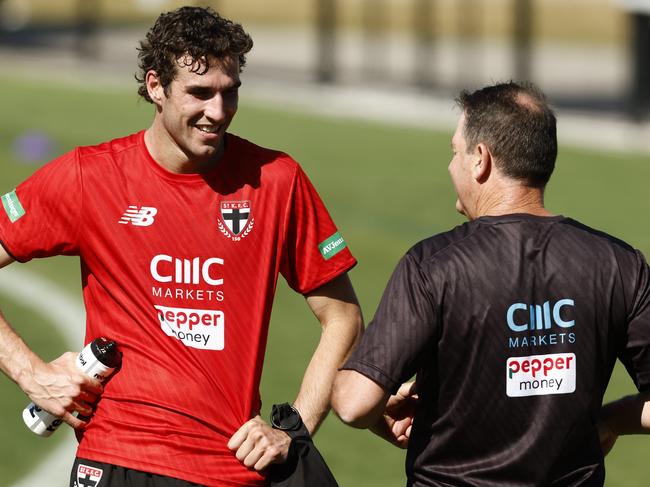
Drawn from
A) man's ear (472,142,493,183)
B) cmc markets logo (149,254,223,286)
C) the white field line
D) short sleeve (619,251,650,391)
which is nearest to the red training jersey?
cmc markets logo (149,254,223,286)

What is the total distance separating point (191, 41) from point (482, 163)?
1.21 meters

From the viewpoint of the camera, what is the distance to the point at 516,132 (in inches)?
183

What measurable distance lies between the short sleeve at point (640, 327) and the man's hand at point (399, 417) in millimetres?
748

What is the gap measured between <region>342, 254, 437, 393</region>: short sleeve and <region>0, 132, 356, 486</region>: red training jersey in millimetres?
831

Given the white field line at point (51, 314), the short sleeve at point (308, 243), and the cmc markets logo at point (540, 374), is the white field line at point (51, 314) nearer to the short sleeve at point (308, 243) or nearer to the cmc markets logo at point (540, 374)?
the short sleeve at point (308, 243)

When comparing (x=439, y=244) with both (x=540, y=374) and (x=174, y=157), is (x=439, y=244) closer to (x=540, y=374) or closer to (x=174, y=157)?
(x=540, y=374)

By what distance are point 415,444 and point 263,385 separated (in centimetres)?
583

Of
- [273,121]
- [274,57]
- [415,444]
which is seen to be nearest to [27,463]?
[415,444]

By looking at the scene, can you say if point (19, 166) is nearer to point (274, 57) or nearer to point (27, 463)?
point (27, 463)

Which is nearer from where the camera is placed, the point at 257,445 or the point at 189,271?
the point at 257,445

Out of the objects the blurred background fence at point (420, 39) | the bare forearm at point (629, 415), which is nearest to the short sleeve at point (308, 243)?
the bare forearm at point (629, 415)

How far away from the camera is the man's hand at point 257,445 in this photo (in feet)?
16.7

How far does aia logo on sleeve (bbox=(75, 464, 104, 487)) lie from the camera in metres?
5.21

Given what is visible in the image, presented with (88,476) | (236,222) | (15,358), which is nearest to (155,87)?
(236,222)
